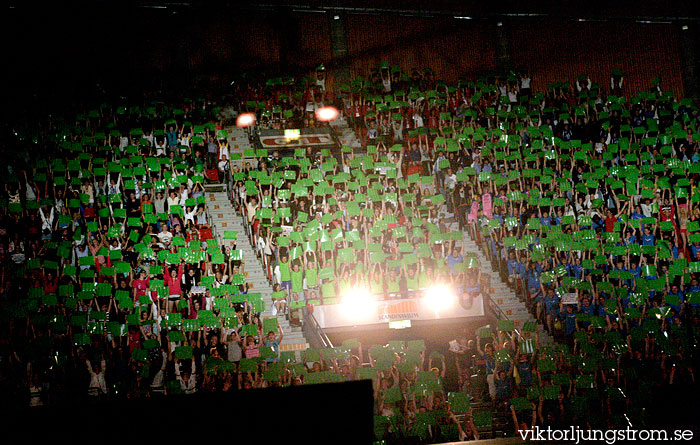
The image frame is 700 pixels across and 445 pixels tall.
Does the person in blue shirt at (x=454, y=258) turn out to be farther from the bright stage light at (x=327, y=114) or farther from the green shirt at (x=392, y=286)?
the bright stage light at (x=327, y=114)

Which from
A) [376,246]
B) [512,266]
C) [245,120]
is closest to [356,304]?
[376,246]

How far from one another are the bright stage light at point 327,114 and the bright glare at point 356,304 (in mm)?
6691

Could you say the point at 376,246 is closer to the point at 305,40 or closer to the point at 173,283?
the point at 173,283

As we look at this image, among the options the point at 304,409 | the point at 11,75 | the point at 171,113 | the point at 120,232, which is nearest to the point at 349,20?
the point at 171,113

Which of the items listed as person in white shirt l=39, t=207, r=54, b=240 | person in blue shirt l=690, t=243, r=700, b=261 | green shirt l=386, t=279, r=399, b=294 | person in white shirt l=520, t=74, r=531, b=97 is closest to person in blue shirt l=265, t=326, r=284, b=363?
green shirt l=386, t=279, r=399, b=294

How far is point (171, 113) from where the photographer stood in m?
14.5

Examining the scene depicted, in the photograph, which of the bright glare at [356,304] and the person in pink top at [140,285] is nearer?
the person in pink top at [140,285]

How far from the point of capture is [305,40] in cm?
1875

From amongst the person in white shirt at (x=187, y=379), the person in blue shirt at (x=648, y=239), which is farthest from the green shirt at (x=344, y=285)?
the person in blue shirt at (x=648, y=239)

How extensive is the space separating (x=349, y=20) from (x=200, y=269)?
451 inches

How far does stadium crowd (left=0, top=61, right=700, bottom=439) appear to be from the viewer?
8805mm

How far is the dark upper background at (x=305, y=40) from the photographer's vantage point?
55.2ft

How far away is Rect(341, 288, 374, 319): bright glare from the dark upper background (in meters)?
9.58

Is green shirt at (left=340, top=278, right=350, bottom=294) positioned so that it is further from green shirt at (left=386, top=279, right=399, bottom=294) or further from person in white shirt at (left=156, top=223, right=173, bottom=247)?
person in white shirt at (left=156, top=223, right=173, bottom=247)
